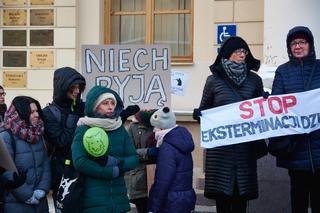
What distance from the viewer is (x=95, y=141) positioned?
4.86 metres

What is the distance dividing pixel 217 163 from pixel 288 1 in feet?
11.2

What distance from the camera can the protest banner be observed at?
6.18 meters

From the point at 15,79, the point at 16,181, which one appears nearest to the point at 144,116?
the point at 16,181

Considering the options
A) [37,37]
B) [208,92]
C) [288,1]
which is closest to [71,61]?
[37,37]

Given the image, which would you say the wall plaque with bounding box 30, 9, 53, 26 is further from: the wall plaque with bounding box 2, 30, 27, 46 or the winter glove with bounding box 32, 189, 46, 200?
the winter glove with bounding box 32, 189, 46, 200

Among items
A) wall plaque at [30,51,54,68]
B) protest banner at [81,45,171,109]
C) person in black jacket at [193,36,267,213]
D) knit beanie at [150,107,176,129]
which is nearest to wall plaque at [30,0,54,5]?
wall plaque at [30,51,54,68]

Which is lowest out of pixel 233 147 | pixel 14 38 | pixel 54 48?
pixel 233 147

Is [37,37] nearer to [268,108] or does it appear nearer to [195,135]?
[195,135]

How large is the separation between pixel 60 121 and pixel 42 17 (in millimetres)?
5439

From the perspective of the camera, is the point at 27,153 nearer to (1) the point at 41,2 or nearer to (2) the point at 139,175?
(2) the point at 139,175

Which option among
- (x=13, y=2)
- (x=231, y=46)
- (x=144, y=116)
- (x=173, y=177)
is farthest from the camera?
(x=13, y=2)

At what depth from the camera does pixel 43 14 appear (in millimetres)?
10539

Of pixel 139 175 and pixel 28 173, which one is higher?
pixel 28 173

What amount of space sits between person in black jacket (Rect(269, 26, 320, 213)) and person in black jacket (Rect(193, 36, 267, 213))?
243mm
